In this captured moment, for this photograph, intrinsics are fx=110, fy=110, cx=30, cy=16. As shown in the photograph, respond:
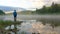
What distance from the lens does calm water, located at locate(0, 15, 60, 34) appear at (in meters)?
1.22

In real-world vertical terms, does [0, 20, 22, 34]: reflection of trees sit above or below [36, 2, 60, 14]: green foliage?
below

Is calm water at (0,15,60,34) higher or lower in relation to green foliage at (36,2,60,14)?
lower

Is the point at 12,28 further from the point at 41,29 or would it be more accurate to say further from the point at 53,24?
the point at 53,24

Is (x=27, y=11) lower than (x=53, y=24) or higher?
higher

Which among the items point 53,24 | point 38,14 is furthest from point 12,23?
point 53,24

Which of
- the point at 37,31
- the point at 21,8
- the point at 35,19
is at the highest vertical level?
the point at 21,8

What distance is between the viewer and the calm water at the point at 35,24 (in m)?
1.22

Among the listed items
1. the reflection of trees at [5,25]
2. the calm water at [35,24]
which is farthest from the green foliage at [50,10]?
the reflection of trees at [5,25]

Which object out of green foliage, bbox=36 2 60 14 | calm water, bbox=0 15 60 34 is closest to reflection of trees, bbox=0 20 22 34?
calm water, bbox=0 15 60 34

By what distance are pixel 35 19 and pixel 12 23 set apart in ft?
0.88

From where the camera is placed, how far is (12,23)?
1.26 m

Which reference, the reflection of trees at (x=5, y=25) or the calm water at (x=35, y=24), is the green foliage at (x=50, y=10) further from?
the reflection of trees at (x=5, y=25)

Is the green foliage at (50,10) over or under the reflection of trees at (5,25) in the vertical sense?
over

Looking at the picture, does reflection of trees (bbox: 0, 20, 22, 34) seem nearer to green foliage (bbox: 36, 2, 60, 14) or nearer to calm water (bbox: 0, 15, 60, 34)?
calm water (bbox: 0, 15, 60, 34)
